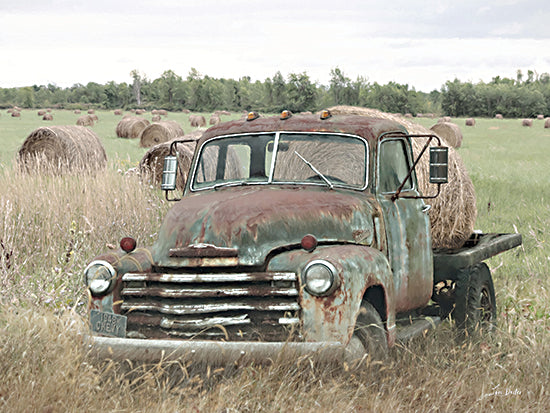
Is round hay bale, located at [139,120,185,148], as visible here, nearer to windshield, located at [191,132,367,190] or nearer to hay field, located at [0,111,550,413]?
hay field, located at [0,111,550,413]

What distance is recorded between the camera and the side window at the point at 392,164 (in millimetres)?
6438

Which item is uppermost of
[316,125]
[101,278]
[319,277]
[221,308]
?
[316,125]

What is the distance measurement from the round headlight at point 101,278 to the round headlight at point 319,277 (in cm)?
137

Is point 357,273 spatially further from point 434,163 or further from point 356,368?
point 434,163

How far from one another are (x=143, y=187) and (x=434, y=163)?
6.48 m

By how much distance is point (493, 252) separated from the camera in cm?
823

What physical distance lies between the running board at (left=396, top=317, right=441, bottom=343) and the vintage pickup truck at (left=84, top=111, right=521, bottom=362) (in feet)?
0.06

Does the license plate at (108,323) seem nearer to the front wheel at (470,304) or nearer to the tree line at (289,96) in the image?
the front wheel at (470,304)

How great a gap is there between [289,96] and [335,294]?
109 meters

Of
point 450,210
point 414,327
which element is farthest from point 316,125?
point 450,210

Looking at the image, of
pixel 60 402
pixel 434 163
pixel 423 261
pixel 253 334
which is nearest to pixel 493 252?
pixel 423 261

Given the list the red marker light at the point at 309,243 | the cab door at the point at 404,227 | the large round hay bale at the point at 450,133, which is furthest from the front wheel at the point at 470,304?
the large round hay bale at the point at 450,133

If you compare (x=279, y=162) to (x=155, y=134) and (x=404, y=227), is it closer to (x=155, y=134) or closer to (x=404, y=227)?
(x=404, y=227)

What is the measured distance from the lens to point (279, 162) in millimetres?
6418
